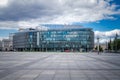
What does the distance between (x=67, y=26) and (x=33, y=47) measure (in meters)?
33.1

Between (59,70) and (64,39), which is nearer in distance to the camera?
(59,70)

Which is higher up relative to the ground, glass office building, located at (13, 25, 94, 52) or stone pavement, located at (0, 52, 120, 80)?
glass office building, located at (13, 25, 94, 52)

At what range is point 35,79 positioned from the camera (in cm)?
1316

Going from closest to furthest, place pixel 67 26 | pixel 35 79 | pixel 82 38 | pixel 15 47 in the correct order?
pixel 35 79 → pixel 82 38 → pixel 67 26 → pixel 15 47

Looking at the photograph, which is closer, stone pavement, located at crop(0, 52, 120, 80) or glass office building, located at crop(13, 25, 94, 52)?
stone pavement, located at crop(0, 52, 120, 80)

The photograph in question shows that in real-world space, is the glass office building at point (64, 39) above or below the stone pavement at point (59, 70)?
above

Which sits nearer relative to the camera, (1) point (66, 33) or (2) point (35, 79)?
(2) point (35, 79)

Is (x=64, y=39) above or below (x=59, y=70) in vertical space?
above

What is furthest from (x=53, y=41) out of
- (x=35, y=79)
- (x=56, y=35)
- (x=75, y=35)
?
(x=35, y=79)

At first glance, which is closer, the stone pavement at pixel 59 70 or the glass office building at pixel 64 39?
the stone pavement at pixel 59 70

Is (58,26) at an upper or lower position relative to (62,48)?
upper

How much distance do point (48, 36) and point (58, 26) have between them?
15349 mm

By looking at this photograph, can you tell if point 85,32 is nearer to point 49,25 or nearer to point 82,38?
point 82,38

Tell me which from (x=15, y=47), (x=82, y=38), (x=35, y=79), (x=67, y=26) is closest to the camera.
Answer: (x=35, y=79)
